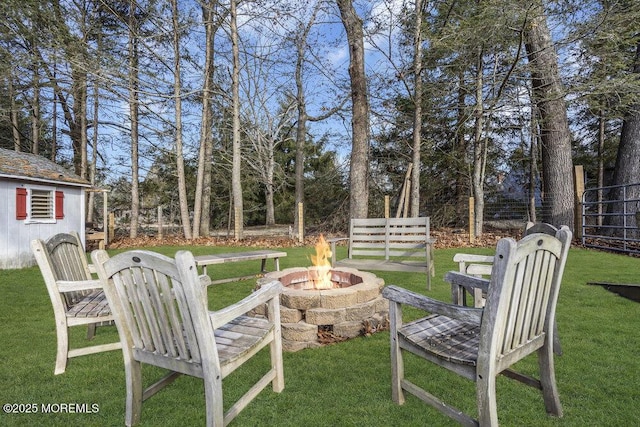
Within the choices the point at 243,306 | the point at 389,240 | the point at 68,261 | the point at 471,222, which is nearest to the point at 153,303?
the point at 243,306

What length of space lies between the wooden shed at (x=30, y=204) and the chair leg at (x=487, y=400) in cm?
968

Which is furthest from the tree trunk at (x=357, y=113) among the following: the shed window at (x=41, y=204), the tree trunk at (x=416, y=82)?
the shed window at (x=41, y=204)

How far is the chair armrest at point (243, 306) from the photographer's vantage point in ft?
5.13

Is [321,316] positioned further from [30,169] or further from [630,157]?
[630,157]

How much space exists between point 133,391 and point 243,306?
766mm

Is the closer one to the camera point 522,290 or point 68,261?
point 522,290

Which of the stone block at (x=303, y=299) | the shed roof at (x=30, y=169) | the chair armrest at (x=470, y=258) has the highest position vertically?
the shed roof at (x=30, y=169)

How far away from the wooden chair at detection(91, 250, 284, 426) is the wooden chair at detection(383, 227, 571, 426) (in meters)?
0.87

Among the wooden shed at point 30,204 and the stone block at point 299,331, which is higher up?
the wooden shed at point 30,204

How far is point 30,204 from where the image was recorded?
8.23 metres

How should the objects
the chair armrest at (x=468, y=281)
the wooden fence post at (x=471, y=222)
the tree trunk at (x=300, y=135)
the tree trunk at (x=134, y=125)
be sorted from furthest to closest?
the tree trunk at (x=300, y=135), the tree trunk at (x=134, y=125), the wooden fence post at (x=471, y=222), the chair armrest at (x=468, y=281)

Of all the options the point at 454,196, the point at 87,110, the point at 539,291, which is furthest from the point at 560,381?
the point at 87,110

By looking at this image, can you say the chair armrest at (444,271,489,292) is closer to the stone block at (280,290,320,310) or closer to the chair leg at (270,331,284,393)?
the stone block at (280,290,320,310)

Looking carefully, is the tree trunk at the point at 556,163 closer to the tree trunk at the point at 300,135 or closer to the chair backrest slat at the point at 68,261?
the tree trunk at the point at 300,135
